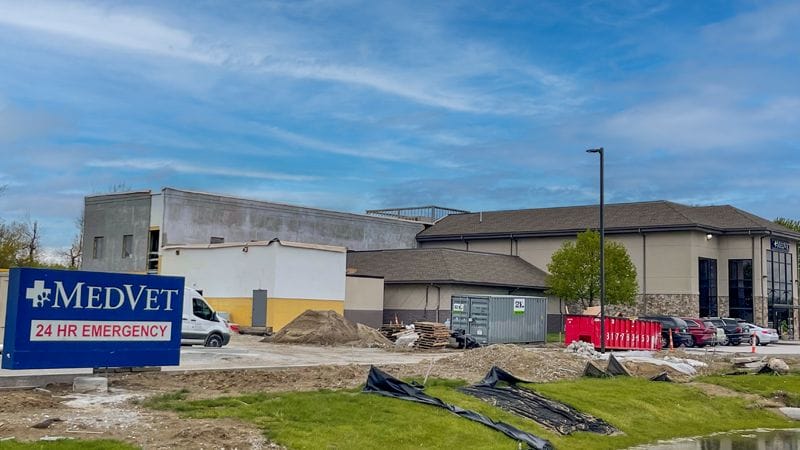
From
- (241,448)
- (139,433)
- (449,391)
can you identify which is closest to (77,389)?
(139,433)

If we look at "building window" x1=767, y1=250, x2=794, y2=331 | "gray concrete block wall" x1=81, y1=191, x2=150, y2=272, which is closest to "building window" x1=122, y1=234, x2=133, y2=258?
"gray concrete block wall" x1=81, y1=191, x2=150, y2=272

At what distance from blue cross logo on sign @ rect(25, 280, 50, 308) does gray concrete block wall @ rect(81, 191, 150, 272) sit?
1456 inches

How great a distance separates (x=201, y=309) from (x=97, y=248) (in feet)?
92.1

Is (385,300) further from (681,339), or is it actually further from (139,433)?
(139,433)

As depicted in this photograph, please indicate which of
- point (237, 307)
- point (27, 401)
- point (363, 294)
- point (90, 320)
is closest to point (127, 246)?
point (237, 307)

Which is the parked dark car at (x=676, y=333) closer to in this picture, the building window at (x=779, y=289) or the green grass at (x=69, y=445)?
the building window at (x=779, y=289)

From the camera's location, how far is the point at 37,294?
16.7m

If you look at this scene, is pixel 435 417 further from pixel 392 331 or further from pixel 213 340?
pixel 392 331

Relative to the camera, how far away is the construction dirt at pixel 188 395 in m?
12.4

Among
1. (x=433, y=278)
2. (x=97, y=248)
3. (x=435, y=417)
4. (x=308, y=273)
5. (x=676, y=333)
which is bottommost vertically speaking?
(x=435, y=417)

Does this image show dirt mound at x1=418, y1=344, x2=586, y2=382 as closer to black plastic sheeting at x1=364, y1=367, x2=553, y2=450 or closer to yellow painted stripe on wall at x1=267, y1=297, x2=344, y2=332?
black plastic sheeting at x1=364, y1=367, x2=553, y2=450

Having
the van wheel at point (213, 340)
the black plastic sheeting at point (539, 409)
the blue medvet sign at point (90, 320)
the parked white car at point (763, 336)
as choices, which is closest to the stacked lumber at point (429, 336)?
the van wheel at point (213, 340)

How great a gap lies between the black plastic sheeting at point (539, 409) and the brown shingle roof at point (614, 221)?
1743 inches

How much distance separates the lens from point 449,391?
17.8m
